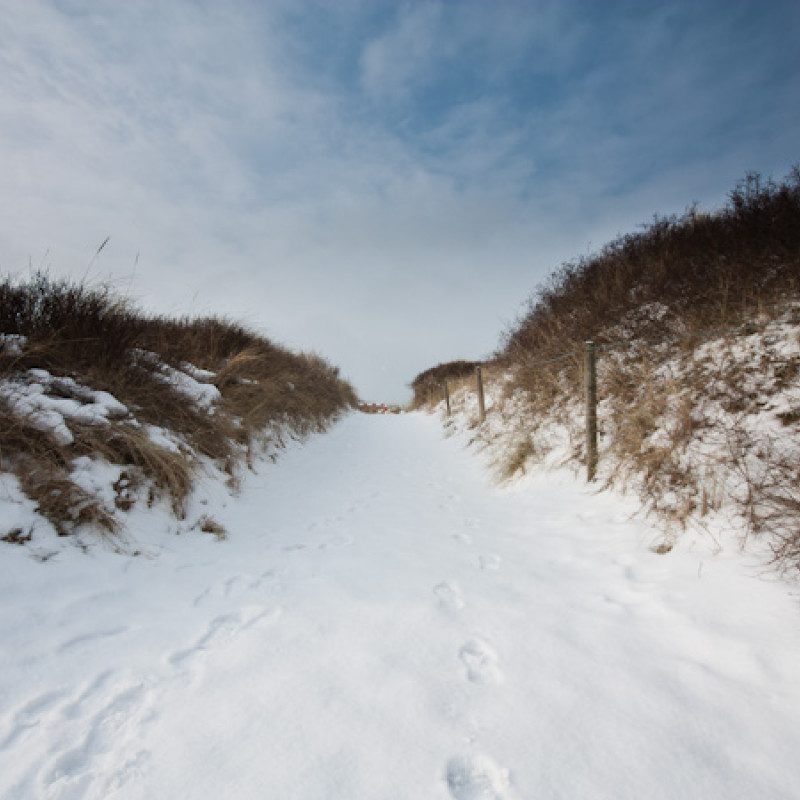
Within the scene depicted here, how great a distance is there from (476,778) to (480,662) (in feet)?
1.62

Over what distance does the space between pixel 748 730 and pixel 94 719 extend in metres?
2.10

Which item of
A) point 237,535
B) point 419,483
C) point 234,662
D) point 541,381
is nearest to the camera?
point 234,662

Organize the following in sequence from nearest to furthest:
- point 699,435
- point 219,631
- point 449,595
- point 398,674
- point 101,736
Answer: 1. point 101,736
2. point 398,674
3. point 219,631
4. point 449,595
5. point 699,435

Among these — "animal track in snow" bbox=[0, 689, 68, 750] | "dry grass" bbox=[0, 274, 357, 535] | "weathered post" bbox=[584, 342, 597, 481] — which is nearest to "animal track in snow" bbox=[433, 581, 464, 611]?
"animal track in snow" bbox=[0, 689, 68, 750]

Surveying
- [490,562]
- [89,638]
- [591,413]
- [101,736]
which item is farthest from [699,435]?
[89,638]

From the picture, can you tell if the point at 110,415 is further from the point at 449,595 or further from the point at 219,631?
the point at 449,595

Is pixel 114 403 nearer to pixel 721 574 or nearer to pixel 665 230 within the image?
pixel 721 574

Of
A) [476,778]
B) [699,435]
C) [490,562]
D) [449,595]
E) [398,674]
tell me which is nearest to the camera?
[476,778]

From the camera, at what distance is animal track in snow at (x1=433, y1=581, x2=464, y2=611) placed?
202 centimetres

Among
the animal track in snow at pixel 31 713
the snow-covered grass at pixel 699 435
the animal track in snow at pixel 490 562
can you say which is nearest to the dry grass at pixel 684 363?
the snow-covered grass at pixel 699 435

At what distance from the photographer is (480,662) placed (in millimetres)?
1608

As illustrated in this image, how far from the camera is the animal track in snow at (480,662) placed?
4.97 ft

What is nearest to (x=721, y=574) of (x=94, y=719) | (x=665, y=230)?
(x=94, y=719)

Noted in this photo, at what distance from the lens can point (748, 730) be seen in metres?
1.26
